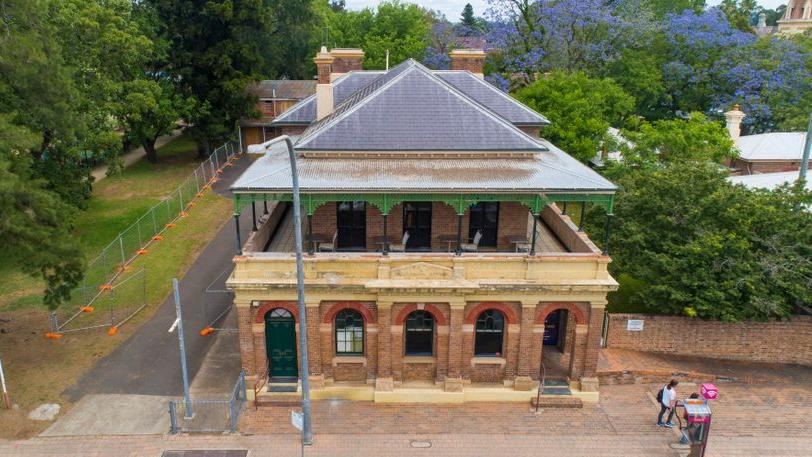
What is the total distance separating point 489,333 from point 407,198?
17.2 feet

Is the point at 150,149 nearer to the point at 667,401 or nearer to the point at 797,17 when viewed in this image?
the point at 667,401

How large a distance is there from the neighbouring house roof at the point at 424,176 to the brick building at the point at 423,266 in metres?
0.06

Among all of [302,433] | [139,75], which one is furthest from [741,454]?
[139,75]

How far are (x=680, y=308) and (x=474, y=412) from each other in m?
8.06

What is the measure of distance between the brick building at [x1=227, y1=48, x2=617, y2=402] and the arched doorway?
2.1 inches

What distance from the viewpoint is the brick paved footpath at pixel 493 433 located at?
1588cm

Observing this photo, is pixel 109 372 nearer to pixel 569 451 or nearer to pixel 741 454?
pixel 569 451

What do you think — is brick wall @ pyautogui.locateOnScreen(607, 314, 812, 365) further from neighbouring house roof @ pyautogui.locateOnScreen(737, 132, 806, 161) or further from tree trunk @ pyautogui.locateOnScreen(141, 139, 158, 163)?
tree trunk @ pyautogui.locateOnScreen(141, 139, 158, 163)

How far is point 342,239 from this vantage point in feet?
66.9

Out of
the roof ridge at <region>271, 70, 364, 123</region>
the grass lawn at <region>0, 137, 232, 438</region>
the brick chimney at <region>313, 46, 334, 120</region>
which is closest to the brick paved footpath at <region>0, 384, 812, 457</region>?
the grass lawn at <region>0, 137, 232, 438</region>

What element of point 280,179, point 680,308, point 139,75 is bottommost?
point 680,308

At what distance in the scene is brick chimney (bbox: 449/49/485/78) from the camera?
1119 inches

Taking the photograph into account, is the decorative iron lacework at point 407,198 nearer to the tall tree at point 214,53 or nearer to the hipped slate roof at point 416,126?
the hipped slate roof at point 416,126

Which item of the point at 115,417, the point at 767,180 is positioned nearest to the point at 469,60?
the point at 767,180
